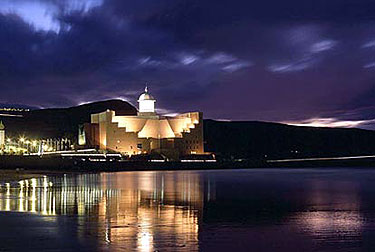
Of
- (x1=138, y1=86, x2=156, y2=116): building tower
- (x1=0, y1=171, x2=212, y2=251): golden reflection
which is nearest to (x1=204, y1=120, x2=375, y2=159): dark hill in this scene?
(x1=138, y1=86, x2=156, y2=116): building tower

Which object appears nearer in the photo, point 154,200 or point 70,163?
point 154,200

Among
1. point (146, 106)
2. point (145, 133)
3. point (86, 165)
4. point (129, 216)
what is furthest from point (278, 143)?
point (129, 216)

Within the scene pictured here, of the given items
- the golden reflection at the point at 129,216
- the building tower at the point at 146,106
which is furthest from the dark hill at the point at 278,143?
the golden reflection at the point at 129,216

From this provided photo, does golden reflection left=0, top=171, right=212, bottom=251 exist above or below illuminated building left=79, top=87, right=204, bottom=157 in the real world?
below

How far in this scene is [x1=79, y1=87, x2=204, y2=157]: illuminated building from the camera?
292 feet

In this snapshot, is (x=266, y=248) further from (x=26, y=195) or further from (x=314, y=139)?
(x=314, y=139)

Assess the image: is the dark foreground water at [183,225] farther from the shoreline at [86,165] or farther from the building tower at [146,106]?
the building tower at [146,106]

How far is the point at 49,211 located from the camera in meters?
18.5

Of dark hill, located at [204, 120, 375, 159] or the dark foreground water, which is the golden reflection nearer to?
the dark foreground water

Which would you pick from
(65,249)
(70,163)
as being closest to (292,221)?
(65,249)

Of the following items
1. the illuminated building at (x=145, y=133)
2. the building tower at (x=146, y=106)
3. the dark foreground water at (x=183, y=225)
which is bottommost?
the dark foreground water at (x=183, y=225)

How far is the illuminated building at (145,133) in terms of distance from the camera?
88875 millimetres

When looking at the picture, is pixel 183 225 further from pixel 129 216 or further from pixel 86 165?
pixel 86 165

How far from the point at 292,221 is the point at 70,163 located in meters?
67.1
